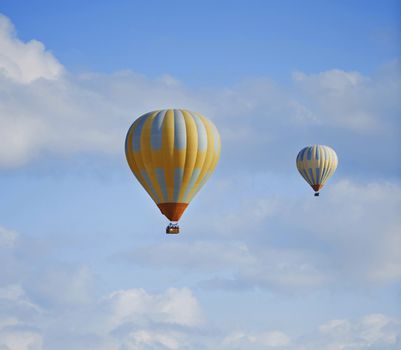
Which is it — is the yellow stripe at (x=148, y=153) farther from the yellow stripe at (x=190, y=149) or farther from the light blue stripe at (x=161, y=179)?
the yellow stripe at (x=190, y=149)

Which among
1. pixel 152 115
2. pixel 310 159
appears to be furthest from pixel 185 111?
pixel 310 159

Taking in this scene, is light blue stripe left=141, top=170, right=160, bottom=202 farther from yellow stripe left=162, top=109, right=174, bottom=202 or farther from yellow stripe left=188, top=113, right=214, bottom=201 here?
yellow stripe left=188, top=113, right=214, bottom=201

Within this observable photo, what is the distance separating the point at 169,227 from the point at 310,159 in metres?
42.5

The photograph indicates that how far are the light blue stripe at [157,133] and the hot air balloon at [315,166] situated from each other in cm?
4254

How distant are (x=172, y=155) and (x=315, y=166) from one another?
43.1 m

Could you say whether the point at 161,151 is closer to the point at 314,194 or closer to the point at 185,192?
the point at 185,192

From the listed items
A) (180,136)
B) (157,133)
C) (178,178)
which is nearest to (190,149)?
(180,136)

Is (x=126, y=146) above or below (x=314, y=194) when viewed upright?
below

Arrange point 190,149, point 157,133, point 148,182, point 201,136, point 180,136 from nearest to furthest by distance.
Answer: point 180,136, point 190,149, point 201,136, point 157,133, point 148,182

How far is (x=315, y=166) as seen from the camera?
148 metres

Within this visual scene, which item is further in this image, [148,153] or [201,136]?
[148,153]

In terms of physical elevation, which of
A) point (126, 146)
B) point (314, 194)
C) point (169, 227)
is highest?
point (314, 194)

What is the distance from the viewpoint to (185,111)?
109188 mm

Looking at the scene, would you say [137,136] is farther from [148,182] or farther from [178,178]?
[178,178]
